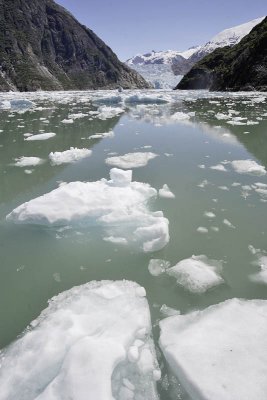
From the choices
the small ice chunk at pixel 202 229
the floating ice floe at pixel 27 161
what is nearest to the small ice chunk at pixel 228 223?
the small ice chunk at pixel 202 229

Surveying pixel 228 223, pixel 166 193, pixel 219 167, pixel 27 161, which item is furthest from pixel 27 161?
pixel 228 223

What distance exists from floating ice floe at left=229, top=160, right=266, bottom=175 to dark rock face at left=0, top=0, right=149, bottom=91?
315ft

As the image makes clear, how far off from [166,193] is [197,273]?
2271 mm

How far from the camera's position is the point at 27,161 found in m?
7.32

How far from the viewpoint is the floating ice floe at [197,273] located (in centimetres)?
293

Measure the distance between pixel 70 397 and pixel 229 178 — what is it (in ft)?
16.0

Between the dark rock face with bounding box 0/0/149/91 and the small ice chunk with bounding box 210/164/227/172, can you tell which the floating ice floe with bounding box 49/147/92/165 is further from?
the dark rock face with bounding box 0/0/149/91

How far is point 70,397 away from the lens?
1.85m

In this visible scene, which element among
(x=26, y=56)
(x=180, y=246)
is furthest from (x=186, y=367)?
(x=26, y=56)

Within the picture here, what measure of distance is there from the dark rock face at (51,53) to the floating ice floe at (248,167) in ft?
315

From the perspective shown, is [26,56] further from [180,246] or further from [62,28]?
[180,246]

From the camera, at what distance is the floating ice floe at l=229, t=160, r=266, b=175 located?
6159 mm

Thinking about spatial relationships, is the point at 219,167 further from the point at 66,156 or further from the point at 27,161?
the point at 27,161

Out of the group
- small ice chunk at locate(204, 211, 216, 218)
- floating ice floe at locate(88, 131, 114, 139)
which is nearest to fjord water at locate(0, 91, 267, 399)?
small ice chunk at locate(204, 211, 216, 218)
